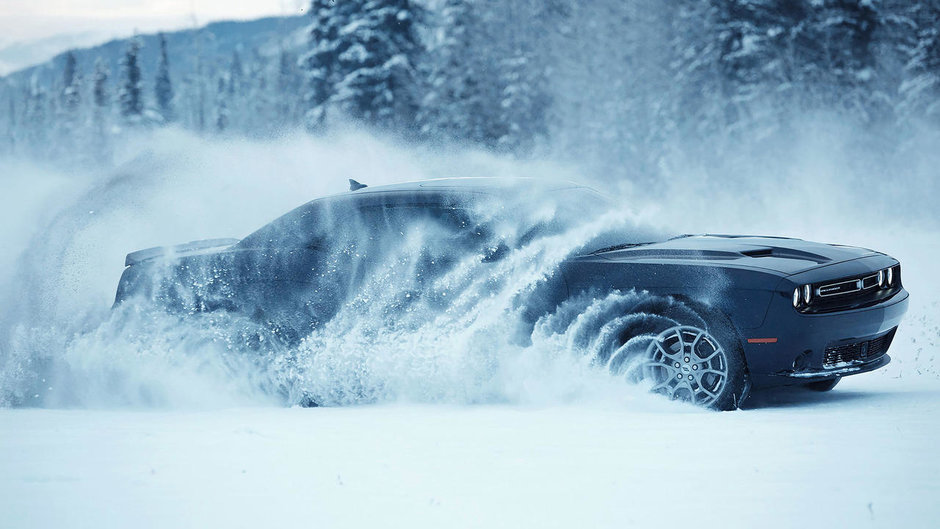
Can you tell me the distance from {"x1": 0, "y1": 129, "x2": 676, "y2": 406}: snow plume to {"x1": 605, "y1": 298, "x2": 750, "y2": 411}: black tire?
0.64 ft

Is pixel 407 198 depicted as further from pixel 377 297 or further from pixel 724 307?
pixel 724 307

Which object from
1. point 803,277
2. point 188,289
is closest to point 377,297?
point 188,289

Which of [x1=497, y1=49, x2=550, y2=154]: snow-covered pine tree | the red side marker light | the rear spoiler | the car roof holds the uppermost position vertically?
[x1=497, y1=49, x2=550, y2=154]: snow-covered pine tree

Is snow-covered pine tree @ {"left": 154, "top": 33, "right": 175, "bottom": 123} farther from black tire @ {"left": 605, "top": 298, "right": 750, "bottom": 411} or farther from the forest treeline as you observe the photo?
black tire @ {"left": 605, "top": 298, "right": 750, "bottom": 411}

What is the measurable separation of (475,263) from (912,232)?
14463mm

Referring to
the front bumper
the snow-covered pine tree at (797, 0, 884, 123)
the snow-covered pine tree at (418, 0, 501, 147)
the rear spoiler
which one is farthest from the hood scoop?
the snow-covered pine tree at (418, 0, 501, 147)

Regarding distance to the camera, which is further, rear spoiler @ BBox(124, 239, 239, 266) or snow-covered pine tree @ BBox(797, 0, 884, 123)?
snow-covered pine tree @ BBox(797, 0, 884, 123)

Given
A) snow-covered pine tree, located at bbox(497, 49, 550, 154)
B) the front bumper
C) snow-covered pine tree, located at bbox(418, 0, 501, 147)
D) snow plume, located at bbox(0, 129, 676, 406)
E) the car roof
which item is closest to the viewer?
the front bumper

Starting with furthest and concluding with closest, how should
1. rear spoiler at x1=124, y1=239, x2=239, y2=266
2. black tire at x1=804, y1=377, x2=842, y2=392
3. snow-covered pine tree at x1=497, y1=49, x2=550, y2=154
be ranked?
snow-covered pine tree at x1=497, y1=49, x2=550, y2=154, rear spoiler at x1=124, y1=239, x2=239, y2=266, black tire at x1=804, y1=377, x2=842, y2=392

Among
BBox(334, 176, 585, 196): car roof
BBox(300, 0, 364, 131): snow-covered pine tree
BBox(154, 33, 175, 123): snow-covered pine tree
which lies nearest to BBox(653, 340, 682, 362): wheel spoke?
BBox(334, 176, 585, 196): car roof

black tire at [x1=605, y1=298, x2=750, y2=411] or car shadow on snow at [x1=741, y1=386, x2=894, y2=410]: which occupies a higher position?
black tire at [x1=605, y1=298, x2=750, y2=411]

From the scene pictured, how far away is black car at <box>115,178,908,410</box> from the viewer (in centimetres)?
525

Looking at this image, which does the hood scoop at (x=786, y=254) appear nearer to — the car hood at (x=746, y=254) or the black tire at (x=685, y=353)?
the car hood at (x=746, y=254)

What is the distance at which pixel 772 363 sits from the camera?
17.2 ft
